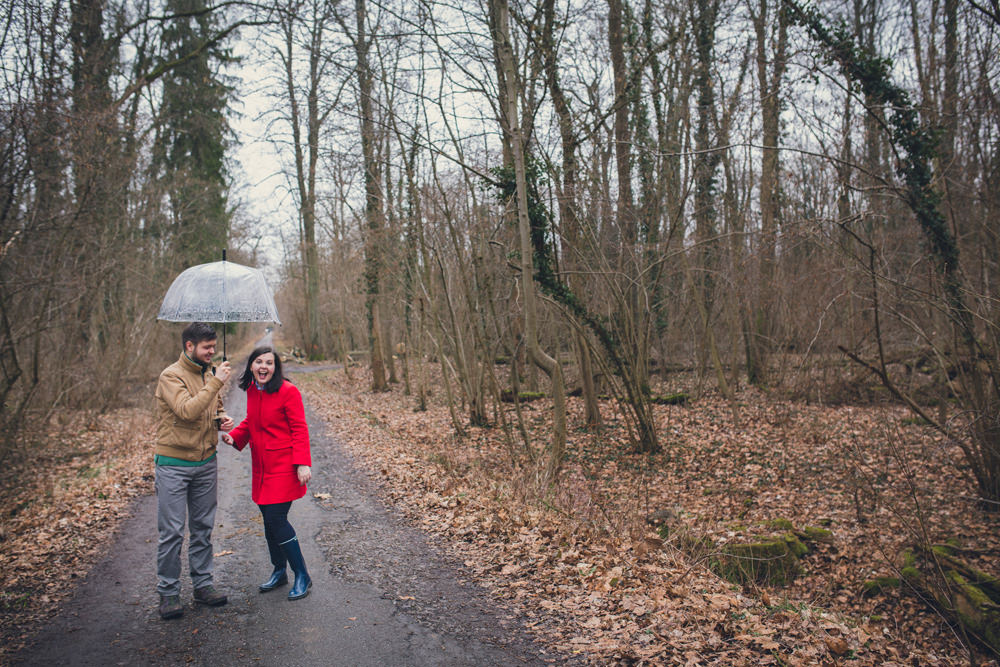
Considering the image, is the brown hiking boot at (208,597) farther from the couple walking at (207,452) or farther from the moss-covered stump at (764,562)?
the moss-covered stump at (764,562)

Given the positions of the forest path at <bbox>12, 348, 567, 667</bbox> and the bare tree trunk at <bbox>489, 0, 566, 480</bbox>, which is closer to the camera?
the forest path at <bbox>12, 348, 567, 667</bbox>

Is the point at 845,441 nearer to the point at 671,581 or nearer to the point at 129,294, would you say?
the point at 671,581

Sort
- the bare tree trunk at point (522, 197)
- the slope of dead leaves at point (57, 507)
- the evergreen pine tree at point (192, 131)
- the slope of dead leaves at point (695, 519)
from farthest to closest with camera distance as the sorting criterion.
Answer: the evergreen pine tree at point (192, 131)
the bare tree trunk at point (522, 197)
the slope of dead leaves at point (57, 507)
the slope of dead leaves at point (695, 519)

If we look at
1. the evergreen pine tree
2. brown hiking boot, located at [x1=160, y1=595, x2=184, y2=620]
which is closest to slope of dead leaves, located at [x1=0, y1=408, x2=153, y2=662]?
brown hiking boot, located at [x1=160, y1=595, x2=184, y2=620]

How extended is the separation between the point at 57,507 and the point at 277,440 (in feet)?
15.6

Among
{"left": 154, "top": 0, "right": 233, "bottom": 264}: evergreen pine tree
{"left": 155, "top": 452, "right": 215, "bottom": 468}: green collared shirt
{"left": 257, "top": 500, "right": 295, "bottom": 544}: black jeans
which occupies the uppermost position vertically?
{"left": 154, "top": 0, "right": 233, "bottom": 264}: evergreen pine tree

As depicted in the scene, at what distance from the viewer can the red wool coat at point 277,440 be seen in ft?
14.8

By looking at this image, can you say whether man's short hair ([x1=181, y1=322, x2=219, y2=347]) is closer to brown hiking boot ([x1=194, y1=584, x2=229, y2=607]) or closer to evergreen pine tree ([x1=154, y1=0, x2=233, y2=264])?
brown hiking boot ([x1=194, y1=584, x2=229, y2=607])

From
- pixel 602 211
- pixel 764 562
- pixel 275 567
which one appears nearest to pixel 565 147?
pixel 602 211

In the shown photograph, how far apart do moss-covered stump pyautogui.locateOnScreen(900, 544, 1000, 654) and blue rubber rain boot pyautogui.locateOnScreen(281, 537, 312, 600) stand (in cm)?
558

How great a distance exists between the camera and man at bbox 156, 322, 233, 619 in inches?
169

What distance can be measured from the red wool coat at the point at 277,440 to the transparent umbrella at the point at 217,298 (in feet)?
1.85

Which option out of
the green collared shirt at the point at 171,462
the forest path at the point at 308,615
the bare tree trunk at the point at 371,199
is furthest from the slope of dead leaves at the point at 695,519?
the bare tree trunk at the point at 371,199

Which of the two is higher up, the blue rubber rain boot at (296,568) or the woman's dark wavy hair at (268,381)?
the woman's dark wavy hair at (268,381)
